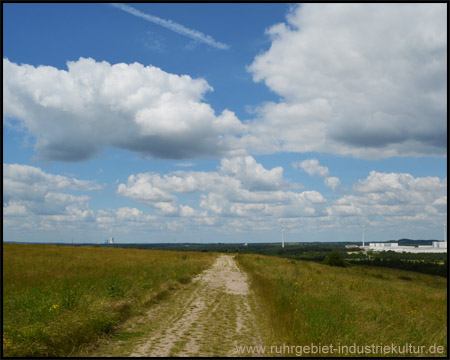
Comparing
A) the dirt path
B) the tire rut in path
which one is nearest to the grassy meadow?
the dirt path

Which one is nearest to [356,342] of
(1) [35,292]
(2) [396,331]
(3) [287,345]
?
(3) [287,345]

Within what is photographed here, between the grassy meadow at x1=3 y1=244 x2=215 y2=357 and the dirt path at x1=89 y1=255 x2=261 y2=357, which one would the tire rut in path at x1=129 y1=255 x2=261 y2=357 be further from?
the grassy meadow at x1=3 y1=244 x2=215 y2=357

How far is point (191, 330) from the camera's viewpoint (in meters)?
10.1

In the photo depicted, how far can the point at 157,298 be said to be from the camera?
15.3m

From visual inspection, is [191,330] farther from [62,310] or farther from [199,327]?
[62,310]

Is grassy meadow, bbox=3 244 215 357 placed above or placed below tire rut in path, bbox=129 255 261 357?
above

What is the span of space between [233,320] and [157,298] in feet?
16.8

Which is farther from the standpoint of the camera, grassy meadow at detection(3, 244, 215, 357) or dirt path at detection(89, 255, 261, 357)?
dirt path at detection(89, 255, 261, 357)

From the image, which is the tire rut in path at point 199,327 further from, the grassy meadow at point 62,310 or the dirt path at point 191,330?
the grassy meadow at point 62,310

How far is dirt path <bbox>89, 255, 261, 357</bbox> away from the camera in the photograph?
327 inches

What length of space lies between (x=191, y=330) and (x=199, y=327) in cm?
46

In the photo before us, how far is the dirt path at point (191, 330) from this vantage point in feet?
27.2

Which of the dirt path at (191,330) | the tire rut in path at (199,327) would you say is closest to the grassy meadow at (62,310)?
the dirt path at (191,330)

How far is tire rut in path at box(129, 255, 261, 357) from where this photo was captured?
8344mm
